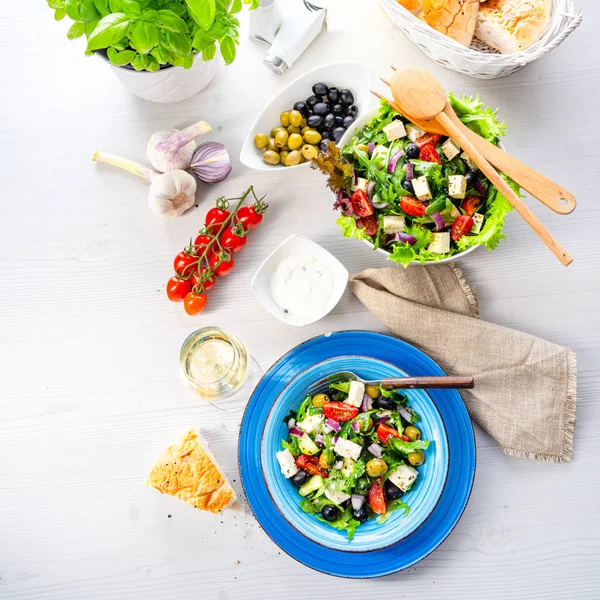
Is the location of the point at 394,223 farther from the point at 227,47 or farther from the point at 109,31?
the point at 109,31

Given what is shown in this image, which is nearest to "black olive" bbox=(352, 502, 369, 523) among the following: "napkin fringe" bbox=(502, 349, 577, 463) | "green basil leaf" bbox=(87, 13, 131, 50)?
"napkin fringe" bbox=(502, 349, 577, 463)

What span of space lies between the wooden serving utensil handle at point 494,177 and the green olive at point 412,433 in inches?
30.2

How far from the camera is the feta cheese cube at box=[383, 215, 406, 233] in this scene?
2086 millimetres

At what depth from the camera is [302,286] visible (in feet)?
7.45

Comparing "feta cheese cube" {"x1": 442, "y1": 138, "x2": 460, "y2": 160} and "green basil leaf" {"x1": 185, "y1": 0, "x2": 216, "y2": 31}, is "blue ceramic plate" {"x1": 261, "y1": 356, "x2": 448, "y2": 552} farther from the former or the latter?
"green basil leaf" {"x1": 185, "y1": 0, "x2": 216, "y2": 31}

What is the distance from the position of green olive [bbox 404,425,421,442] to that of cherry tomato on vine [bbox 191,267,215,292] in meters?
0.92

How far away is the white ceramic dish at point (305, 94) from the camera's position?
2264 mm

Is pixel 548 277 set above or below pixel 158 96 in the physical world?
below

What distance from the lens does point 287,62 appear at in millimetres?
2365

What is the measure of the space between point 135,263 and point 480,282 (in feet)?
4.54

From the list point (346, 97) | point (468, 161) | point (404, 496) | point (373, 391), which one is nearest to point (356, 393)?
point (373, 391)

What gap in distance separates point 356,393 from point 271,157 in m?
0.94

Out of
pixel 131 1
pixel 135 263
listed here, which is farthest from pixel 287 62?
pixel 135 263

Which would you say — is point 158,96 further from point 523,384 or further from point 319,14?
point 523,384
